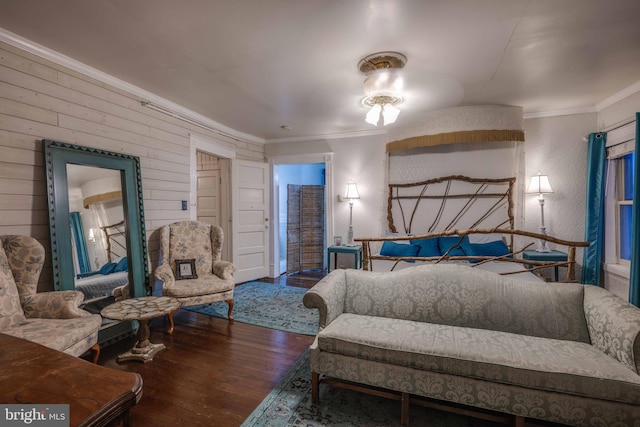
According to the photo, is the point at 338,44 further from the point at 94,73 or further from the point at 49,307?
the point at 49,307

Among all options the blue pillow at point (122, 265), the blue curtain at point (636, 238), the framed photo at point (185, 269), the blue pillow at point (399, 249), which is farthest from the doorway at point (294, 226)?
the blue curtain at point (636, 238)

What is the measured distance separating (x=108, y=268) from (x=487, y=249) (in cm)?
431

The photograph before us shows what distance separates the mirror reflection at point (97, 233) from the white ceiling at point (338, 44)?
108cm

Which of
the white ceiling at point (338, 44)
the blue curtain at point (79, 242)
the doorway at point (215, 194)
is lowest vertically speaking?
the blue curtain at point (79, 242)

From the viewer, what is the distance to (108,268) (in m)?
2.82

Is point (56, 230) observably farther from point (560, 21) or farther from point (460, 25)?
point (560, 21)

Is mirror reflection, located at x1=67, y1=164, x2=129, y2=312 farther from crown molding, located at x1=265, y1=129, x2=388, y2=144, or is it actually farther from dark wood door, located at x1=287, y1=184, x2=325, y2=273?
dark wood door, located at x1=287, y1=184, x2=325, y2=273

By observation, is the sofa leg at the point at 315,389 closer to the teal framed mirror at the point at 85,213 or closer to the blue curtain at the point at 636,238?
the teal framed mirror at the point at 85,213

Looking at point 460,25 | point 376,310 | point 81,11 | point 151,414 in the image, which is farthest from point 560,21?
point 151,414

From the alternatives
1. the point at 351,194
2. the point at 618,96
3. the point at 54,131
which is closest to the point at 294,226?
the point at 351,194

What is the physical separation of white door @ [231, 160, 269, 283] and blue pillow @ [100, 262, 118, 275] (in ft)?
6.21

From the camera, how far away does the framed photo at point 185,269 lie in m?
3.30

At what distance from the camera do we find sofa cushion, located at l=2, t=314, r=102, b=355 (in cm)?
176

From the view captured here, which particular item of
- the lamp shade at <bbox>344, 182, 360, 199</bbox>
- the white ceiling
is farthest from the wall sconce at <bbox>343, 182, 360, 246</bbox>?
the white ceiling
